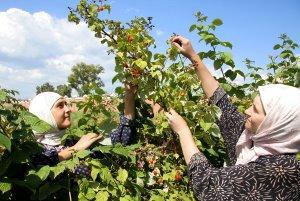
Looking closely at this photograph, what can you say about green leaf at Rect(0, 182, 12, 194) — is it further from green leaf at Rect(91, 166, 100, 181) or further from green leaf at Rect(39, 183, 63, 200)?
green leaf at Rect(91, 166, 100, 181)

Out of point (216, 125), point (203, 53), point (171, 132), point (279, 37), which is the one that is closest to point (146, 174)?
point (171, 132)

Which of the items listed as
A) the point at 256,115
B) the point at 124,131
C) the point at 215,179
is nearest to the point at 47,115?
the point at 124,131

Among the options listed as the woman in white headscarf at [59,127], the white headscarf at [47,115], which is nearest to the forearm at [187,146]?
the woman in white headscarf at [59,127]

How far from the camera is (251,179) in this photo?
2.56 meters

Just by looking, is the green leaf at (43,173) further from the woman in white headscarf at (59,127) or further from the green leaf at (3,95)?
the green leaf at (3,95)

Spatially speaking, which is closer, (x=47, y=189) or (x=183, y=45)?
(x=47, y=189)

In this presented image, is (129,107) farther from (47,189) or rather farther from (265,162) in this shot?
(265,162)

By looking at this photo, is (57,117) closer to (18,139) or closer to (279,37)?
(18,139)

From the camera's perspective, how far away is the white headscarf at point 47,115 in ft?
13.1

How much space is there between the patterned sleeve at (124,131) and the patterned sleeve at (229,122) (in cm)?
77

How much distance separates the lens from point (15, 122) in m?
3.08

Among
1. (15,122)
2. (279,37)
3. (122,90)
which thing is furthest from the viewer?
(279,37)

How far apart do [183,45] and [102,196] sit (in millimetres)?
1361

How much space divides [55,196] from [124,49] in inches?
54.0
